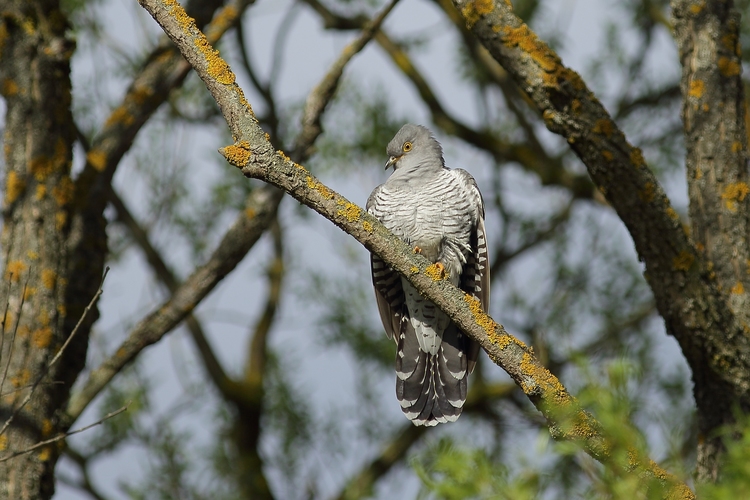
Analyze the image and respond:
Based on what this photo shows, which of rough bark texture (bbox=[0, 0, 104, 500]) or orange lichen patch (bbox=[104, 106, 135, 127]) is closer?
rough bark texture (bbox=[0, 0, 104, 500])

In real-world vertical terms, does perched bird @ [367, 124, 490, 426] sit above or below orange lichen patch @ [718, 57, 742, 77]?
below

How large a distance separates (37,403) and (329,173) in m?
4.05

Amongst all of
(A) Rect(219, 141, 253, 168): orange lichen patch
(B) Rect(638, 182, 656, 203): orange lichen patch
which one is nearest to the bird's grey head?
(B) Rect(638, 182, 656, 203): orange lichen patch

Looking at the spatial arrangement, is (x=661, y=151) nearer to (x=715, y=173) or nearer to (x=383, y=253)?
(x=715, y=173)

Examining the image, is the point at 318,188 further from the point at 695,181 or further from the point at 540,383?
the point at 695,181

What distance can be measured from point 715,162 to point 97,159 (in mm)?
3220

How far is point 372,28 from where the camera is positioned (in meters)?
4.53

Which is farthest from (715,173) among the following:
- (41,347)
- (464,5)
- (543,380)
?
(41,347)

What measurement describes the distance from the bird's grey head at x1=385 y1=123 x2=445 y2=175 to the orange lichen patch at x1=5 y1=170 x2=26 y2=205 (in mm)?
2120

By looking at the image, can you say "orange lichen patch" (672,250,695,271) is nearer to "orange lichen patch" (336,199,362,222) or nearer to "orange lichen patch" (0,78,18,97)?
"orange lichen patch" (336,199,362,222)

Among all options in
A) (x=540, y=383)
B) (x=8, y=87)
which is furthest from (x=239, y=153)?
(x=8, y=87)

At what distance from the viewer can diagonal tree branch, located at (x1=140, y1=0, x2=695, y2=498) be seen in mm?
2643

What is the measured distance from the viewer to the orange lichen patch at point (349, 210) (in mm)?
2707

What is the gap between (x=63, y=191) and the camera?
12.9 feet
